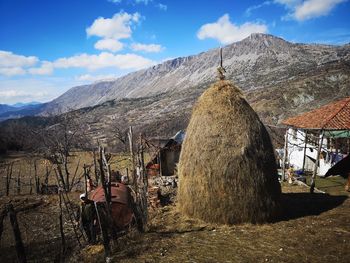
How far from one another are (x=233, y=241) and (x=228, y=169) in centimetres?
245

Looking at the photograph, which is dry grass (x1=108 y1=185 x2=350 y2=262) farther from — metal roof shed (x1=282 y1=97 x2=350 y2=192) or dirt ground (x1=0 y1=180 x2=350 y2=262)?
metal roof shed (x1=282 y1=97 x2=350 y2=192)

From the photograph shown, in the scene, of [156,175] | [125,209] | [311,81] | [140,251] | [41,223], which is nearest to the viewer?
[140,251]

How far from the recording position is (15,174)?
3772 centimetres

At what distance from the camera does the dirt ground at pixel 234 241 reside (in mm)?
8852

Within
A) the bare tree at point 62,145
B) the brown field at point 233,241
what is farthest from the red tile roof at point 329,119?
the bare tree at point 62,145

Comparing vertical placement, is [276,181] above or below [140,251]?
above

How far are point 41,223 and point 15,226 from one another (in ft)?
33.8

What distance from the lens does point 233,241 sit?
983 cm

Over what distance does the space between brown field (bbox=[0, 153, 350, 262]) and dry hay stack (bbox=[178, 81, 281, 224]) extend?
49 cm

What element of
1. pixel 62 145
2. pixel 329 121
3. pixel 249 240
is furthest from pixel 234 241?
pixel 62 145

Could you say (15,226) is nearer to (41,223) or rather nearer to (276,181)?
(276,181)

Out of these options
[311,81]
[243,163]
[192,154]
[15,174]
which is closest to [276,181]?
[243,163]

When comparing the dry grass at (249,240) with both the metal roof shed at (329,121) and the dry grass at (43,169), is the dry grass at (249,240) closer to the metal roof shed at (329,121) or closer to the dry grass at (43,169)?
the metal roof shed at (329,121)

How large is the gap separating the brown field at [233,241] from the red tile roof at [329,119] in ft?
43.5
